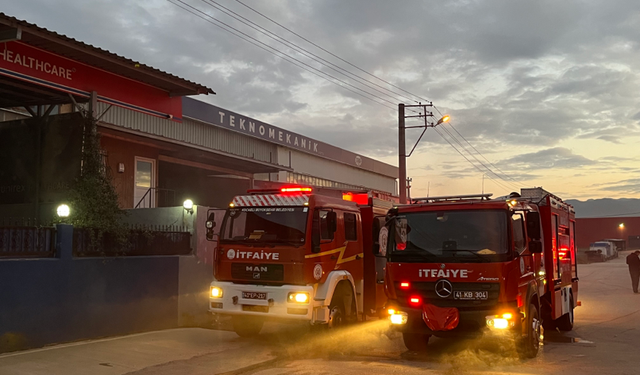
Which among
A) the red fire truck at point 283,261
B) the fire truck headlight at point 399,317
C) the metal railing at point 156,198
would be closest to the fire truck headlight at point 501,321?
the fire truck headlight at point 399,317

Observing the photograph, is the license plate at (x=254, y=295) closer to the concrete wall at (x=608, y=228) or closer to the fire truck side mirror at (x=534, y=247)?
the fire truck side mirror at (x=534, y=247)

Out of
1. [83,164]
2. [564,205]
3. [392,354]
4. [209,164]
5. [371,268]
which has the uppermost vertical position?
[209,164]

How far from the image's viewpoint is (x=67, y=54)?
12.2 m

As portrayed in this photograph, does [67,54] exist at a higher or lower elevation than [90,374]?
higher

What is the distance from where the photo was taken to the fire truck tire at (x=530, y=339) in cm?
925

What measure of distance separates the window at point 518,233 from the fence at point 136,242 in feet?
Answer: 24.1

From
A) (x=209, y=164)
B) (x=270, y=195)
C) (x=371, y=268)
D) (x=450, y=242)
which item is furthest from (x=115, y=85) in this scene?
(x=209, y=164)

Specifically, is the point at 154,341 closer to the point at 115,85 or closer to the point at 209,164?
the point at 115,85

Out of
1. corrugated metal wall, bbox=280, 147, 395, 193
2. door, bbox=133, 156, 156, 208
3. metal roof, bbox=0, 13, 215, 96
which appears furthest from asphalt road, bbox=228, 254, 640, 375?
corrugated metal wall, bbox=280, 147, 395, 193

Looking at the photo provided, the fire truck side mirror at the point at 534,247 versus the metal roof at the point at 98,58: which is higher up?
the metal roof at the point at 98,58

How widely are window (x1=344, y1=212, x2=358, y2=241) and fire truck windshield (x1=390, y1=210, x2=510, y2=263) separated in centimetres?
230

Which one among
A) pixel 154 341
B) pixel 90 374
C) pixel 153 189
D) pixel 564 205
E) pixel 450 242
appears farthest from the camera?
pixel 153 189

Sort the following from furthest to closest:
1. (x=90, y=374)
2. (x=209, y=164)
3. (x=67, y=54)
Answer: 1. (x=209, y=164)
2. (x=67, y=54)
3. (x=90, y=374)

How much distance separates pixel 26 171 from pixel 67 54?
381cm
